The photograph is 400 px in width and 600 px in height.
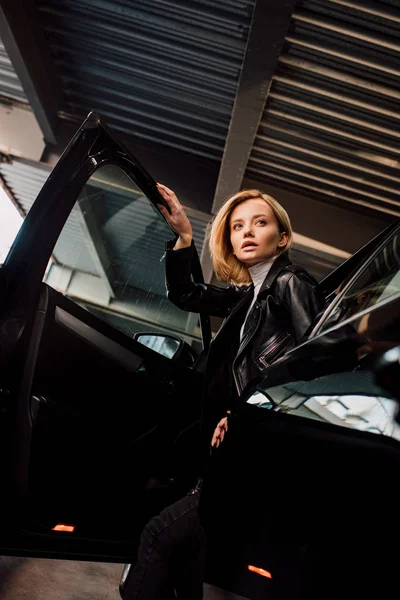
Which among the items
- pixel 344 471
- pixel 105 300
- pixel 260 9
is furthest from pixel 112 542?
pixel 260 9

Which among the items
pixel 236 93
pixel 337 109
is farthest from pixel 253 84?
pixel 337 109

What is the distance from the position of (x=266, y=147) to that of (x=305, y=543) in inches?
146

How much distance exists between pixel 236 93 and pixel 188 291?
6.84 feet

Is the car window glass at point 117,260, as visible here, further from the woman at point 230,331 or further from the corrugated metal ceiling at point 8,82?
the corrugated metal ceiling at point 8,82

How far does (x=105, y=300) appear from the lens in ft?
6.11

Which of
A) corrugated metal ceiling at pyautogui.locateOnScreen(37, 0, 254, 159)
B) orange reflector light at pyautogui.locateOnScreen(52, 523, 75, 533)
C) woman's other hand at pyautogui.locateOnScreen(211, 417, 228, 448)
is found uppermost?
corrugated metal ceiling at pyautogui.locateOnScreen(37, 0, 254, 159)

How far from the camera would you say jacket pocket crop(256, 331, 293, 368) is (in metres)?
1.32

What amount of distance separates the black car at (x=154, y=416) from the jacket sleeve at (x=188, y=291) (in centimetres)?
23

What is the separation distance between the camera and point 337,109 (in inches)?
128

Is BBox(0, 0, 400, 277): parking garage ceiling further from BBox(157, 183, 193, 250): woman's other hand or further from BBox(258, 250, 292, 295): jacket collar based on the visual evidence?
BBox(258, 250, 292, 295): jacket collar

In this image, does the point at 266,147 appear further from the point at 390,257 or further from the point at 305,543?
the point at 305,543

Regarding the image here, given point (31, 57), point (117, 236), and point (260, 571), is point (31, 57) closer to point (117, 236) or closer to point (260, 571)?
point (117, 236)

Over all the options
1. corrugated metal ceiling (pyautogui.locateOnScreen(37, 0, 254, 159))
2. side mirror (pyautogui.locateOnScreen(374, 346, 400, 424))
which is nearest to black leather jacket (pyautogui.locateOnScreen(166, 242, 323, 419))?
side mirror (pyautogui.locateOnScreen(374, 346, 400, 424))

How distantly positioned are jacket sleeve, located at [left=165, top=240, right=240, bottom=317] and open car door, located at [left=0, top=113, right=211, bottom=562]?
0.23 meters
